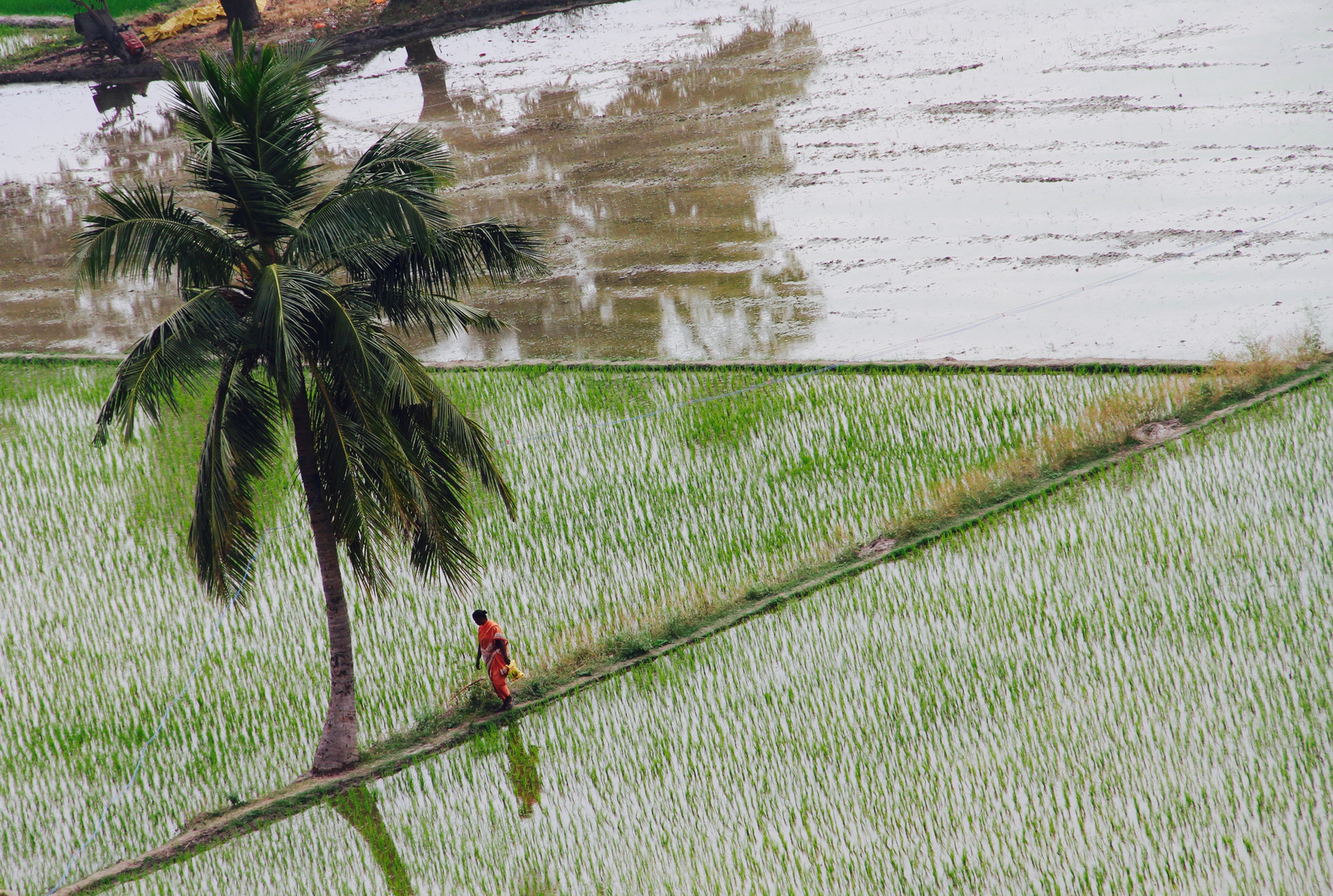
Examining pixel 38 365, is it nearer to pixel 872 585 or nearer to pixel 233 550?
pixel 233 550

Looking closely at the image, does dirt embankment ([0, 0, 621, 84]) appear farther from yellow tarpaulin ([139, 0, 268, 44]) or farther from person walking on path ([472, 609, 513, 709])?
person walking on path ([472, 609, 513, 709])

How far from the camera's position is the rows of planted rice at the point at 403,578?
696 cm

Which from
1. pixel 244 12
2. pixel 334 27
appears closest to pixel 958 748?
pixel 334 27

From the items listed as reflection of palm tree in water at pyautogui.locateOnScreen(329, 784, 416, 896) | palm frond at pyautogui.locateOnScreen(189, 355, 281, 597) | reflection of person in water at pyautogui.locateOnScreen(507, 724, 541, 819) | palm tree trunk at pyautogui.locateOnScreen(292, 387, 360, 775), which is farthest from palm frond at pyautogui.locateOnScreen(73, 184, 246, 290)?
reflection of person in water at pyautogui.locateOnScreen(507, 724, 541, 819)

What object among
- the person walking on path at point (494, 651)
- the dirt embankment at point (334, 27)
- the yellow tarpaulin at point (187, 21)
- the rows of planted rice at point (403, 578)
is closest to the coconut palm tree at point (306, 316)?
the person walking on path at point (494, 651)

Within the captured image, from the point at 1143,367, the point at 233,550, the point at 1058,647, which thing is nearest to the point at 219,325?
the point at 233,550

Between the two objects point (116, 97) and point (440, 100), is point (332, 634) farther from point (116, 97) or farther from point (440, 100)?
point (116, 97)

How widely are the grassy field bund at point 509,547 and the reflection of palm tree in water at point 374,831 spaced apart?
1.69ft

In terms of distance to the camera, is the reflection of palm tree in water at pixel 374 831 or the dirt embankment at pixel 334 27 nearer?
the reflection of palm tree in water at pixel 374 831

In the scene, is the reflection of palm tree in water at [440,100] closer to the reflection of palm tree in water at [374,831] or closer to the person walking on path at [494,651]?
the person walking on path at [494,651]

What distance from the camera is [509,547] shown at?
8.59m

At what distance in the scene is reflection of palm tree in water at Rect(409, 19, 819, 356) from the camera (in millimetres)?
11469

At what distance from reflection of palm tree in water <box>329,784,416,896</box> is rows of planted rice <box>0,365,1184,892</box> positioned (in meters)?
0.52

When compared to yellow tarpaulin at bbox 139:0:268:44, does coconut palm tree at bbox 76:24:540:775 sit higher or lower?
lower
